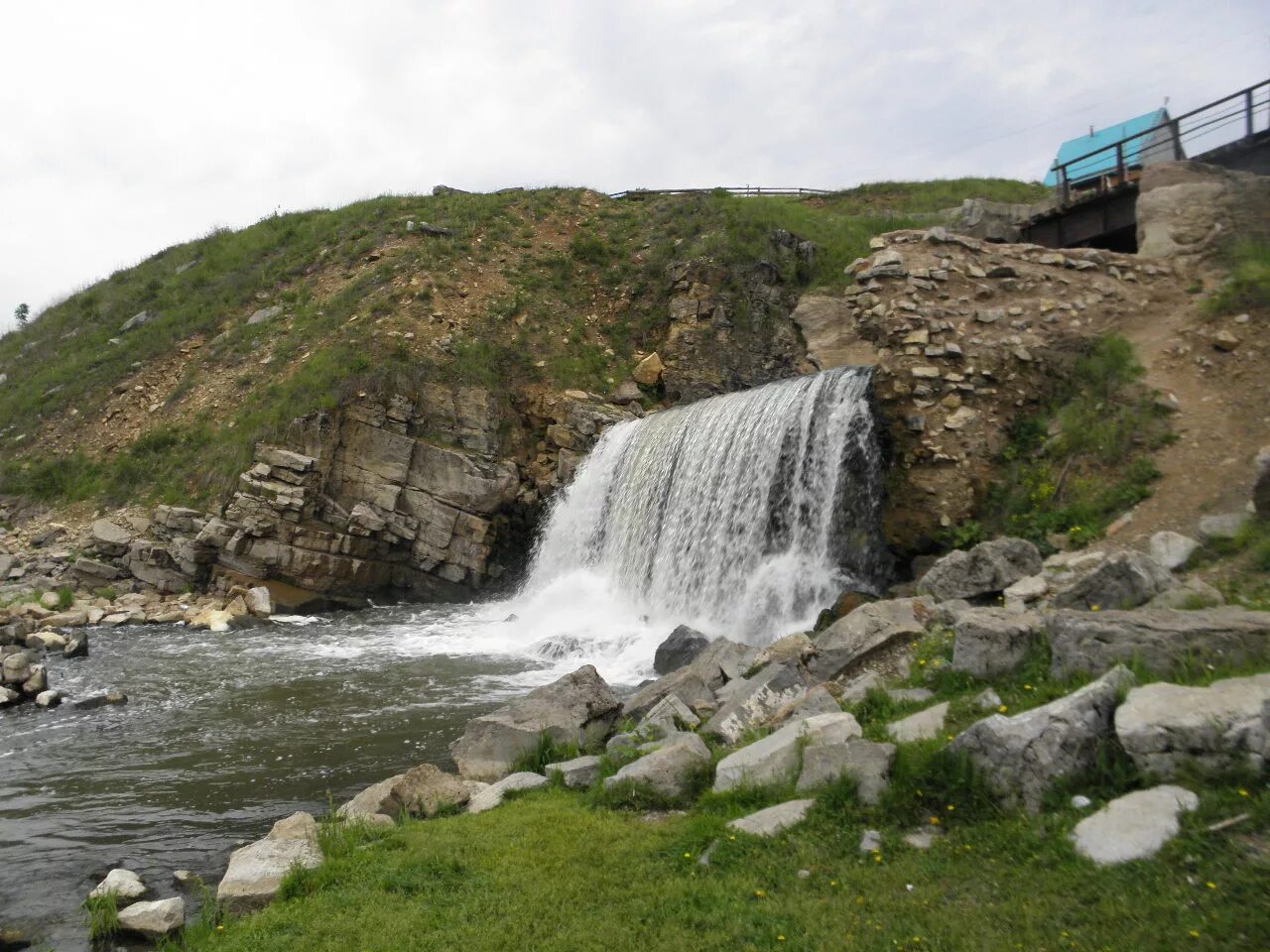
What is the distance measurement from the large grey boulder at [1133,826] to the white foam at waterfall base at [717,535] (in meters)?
9.55

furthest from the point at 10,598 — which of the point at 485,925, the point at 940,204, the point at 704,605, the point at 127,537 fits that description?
the point at 940,204

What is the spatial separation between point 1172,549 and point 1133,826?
18.6ft

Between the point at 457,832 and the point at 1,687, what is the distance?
9759 mm

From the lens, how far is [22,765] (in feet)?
31.5

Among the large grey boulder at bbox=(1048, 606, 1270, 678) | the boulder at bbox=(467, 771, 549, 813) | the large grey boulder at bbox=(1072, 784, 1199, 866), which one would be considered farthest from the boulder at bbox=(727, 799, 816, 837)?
the boulder at bbox=(467, 771, 549, 813)

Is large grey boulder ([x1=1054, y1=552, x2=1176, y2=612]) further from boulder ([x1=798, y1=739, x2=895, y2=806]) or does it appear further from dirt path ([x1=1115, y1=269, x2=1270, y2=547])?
dirt path ([x1=1115, y1=269, x2=1270, y2=547])

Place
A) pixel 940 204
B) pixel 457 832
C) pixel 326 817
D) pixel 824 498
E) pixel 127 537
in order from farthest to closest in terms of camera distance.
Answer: pixel 940 204
pixel 127 537
pixel 824 498
pixel 326 817
pixel 457 832

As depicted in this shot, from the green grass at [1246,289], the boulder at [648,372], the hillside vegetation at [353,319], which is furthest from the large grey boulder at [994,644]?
the boulder at [648,372]

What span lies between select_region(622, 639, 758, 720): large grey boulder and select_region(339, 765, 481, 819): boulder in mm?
2330

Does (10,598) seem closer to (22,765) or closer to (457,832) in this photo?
(22,765)

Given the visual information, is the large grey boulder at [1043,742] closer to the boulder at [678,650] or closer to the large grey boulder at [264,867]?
the large grey boulder at [264,867]

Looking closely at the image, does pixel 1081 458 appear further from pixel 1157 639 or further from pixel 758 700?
pixel 1157 639

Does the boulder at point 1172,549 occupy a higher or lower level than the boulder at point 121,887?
higher

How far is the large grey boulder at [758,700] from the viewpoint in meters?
7.64
